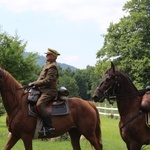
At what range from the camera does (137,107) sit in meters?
8.72

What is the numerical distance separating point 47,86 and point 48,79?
280mm

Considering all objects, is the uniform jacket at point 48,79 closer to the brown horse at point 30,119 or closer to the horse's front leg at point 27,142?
the brown horse at point 30,119

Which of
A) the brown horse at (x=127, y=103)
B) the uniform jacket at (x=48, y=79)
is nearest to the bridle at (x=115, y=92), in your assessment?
the brown horse at (x=127, y=103)

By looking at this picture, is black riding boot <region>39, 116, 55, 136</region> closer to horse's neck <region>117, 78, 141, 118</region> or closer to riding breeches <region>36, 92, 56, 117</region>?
riding breeches <region>36, 92, 56, 117</region>

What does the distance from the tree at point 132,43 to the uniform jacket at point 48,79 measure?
1160 inches

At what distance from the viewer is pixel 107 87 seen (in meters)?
8.67

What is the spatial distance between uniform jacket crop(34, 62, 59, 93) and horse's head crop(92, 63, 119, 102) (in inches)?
58.3

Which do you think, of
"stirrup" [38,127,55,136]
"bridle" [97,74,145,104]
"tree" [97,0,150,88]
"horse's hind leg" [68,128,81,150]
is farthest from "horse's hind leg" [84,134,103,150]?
"tree" [97,0,150,88]

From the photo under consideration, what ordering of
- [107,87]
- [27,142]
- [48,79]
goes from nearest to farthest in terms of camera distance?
[107,87], [27,142], [48,79]

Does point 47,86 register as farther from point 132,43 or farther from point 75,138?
point 132,43

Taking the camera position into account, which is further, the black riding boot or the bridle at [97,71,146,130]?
the black riding boot

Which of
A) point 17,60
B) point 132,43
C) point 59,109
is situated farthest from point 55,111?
point 132,43

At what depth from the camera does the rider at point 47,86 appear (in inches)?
372

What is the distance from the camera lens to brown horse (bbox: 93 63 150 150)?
840cm
